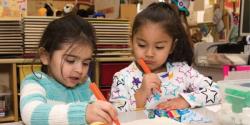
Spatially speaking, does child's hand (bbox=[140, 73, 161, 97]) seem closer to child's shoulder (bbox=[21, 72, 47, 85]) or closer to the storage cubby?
child's shoulder (bbox=[21, 72, 47, 85])

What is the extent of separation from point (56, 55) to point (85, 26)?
0.11m

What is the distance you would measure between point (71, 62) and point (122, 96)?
10.6 inches

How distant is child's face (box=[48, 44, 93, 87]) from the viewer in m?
0.73

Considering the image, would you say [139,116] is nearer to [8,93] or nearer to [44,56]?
[44,56]

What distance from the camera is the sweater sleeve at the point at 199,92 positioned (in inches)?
34.2

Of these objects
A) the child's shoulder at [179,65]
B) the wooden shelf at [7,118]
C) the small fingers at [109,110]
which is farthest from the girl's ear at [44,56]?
the wooden shelf at [7,118]

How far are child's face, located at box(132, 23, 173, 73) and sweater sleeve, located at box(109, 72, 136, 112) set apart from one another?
10 centimetres

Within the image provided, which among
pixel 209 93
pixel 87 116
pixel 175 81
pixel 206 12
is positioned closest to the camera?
pixel 87 116

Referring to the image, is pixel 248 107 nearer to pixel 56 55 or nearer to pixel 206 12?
pixel 56 55

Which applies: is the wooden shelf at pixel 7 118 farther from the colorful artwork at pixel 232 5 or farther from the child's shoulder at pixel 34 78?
the colorful artwork at pixel 232 5

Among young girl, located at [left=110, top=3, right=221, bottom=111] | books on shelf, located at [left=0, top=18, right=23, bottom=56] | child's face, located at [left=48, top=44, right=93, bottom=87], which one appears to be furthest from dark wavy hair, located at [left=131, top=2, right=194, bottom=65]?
books on shelf, located at [left=0, top=18, right=23, bottom=56]

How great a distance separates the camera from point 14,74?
5.01 feet

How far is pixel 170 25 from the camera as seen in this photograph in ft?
3.25

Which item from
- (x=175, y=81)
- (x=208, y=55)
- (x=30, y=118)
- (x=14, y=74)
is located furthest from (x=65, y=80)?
(x=208, y=55)
